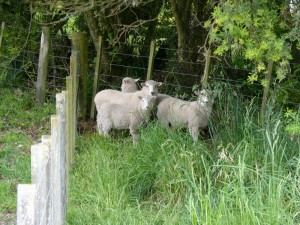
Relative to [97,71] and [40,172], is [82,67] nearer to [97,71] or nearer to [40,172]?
[97,71]

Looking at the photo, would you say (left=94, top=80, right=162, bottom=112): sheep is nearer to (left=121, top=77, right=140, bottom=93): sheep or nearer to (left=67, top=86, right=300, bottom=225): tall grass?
(left=121, top=77, right=140, bottom=93): sheep

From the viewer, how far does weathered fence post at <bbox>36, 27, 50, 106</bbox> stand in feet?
35.9

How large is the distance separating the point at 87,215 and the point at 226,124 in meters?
2.09

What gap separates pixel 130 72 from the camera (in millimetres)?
12016

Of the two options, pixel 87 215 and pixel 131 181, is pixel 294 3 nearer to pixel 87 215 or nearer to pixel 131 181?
pixel 131 181

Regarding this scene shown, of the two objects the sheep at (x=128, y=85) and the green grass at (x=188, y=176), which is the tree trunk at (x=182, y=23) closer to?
the sheep at (x=128, y=85)

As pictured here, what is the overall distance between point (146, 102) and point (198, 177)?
252 centimetres

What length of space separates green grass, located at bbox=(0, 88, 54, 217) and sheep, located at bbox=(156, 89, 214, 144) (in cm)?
203

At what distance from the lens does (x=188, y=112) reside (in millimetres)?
8586

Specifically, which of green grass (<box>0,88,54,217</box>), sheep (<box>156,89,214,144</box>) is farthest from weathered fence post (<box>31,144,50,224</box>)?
sheep (<box>156,89,214,144</box>)

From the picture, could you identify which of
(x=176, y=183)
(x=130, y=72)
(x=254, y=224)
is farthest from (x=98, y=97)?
(x=254, y=224)

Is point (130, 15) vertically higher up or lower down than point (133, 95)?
higher up

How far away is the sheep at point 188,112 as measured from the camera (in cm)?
806

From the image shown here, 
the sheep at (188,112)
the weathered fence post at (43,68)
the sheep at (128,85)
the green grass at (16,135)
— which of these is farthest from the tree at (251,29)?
the weathered fence post at (43,68)
